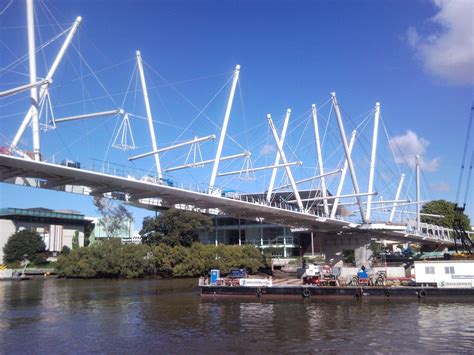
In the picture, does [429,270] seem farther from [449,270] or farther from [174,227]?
[174,227]

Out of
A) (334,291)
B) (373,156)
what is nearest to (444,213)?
(373,156)

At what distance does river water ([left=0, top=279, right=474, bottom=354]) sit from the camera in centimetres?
2659

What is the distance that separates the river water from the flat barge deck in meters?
2.04

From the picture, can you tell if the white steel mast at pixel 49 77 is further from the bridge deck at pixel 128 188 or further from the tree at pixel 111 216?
the tree at pixel 111 216

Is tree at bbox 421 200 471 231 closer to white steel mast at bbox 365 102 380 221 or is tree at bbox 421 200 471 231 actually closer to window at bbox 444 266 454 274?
white steel mast at bbox 365 102 380 221

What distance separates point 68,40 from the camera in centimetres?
4888

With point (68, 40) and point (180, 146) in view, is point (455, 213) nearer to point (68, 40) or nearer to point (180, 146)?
point (180, 146)

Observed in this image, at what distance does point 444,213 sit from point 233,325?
4862 inches

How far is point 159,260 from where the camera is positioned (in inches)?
3452

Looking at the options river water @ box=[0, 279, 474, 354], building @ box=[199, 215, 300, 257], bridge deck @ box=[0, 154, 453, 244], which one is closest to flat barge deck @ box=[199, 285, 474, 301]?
river water @ box=[0, 279, 474, 354]

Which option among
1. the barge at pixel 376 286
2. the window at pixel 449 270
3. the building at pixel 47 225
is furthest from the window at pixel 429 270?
the building at pixel 47 225

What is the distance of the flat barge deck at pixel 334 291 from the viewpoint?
156ft

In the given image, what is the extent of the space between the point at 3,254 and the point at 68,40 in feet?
256

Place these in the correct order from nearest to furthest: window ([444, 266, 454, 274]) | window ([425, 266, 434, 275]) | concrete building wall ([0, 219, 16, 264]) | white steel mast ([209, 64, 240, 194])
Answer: window ([444, 266, 454, 274]) < window ([425, 266, 434, 275]) < white steel mast ([209, 64, 240, 194]) < concrete building wall ([0, 219, 16, 264])
